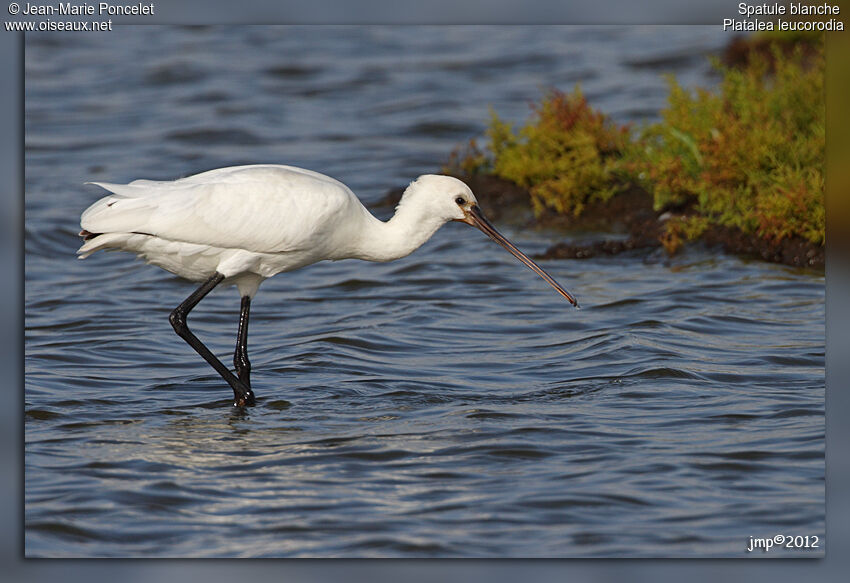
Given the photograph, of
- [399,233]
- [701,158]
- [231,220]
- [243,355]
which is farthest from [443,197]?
[701,158]

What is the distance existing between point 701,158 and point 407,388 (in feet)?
12.8

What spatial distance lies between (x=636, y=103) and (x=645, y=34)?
330cm

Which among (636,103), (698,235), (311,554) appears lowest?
(311,554)

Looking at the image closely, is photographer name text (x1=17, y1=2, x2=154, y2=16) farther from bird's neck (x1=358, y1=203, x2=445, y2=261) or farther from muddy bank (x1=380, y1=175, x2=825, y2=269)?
muddy bank (x1=380, y1=175, x2=825, y2=269)

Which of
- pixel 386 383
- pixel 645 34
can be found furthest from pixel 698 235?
pixel 645 34

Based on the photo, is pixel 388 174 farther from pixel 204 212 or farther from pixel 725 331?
pixel 204 212

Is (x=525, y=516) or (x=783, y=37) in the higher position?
(x=783, y=37)

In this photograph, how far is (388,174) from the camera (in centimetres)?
1377

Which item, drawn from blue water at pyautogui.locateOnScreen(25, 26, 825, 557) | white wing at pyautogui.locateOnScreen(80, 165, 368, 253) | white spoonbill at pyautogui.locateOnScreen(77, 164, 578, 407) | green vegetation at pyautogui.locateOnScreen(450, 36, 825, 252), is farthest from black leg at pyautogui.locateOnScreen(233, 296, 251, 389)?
green vegetation at pyautogui.locateOnScreen(450, 36, 825, 252)

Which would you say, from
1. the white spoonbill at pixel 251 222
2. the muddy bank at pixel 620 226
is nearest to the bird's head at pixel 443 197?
the white spoonbill at pixel 251 222

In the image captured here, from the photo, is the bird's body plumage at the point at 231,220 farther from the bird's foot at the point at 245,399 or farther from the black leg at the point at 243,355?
the bird's foot at the point at 245,399

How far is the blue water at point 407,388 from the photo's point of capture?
594 centimetres

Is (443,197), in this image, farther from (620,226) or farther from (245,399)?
(620,226)

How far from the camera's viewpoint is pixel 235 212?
7.48 metres
